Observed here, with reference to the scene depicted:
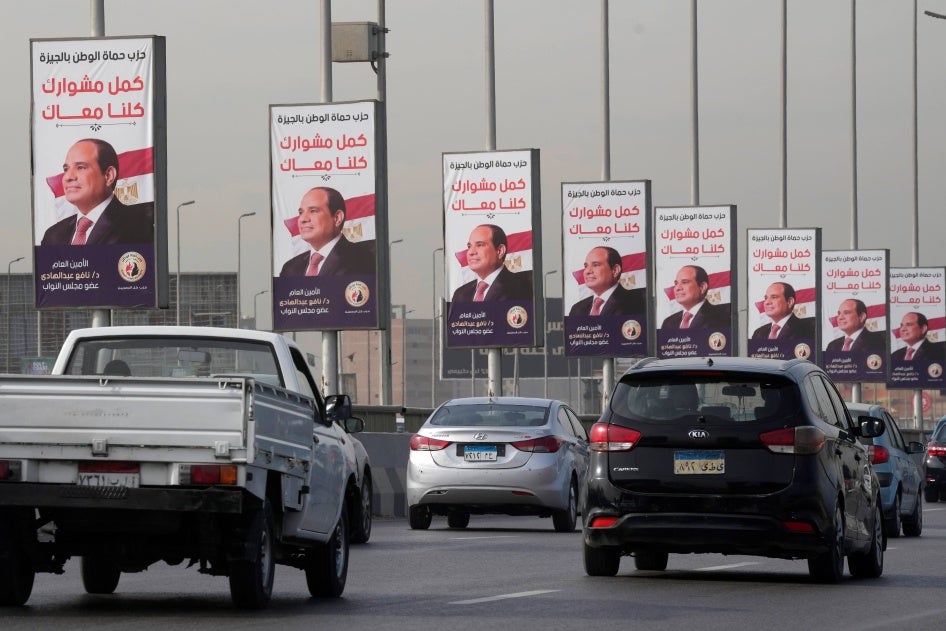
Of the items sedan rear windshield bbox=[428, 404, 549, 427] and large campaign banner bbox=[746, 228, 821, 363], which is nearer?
sedan rear windshield bbox=[428, 404, 549, 427]

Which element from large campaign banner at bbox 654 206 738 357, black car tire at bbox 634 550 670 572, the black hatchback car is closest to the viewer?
the black hatchback car

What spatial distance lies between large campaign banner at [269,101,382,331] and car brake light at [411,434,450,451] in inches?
275

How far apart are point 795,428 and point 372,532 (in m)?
9.89

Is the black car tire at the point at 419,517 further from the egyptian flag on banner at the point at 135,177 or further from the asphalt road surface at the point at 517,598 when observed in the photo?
the egyptian flag on banner at the point at 135,177

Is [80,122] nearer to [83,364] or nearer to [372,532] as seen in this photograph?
[372,532]

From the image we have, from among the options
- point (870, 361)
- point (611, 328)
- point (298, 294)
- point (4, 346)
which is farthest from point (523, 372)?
point (298, 294)

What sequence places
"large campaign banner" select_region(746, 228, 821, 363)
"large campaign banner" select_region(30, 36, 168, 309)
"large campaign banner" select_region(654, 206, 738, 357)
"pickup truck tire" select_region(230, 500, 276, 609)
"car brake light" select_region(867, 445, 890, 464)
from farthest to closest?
1. "large campaign banner" select_region(746, 228, 821, 363)
2. "large campaign banner" select_region(654, 206, 738, 357)
3. "large campaign banner" select_region(30, 36, 168, 309)
4. "car brake light" select_region(867, 445, 890, 464)
5. "pickup truck tire" select_region(230, 500, 276, 609)

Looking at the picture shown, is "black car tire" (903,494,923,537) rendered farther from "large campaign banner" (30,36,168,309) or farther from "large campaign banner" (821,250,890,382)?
"large campaign banner" (821,250,890,382)

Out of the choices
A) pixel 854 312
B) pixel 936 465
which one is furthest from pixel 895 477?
pixel 854 312

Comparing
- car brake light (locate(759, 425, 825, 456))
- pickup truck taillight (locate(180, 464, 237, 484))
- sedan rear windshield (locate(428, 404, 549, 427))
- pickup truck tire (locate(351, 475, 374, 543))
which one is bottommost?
pickup truck tire (locate(351, 475, 374, 543))

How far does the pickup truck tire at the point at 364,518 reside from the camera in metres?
21.6

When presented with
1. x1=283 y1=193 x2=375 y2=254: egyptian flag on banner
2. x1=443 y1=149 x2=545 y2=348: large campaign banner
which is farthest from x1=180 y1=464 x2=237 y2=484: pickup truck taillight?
x1=443 y1=149 x2=545 y2=348: large campaign banner

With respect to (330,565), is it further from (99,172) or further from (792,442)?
(99,172)

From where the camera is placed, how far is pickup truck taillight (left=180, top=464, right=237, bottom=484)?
11.5 meters
